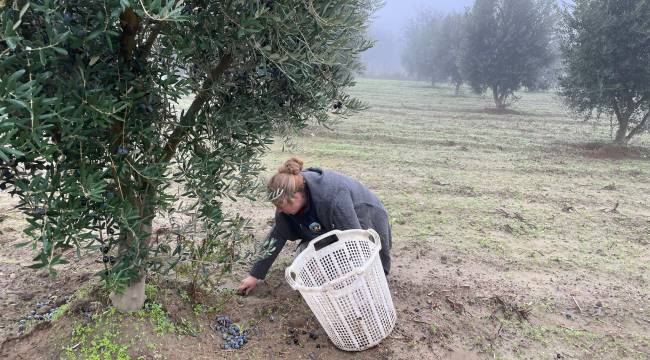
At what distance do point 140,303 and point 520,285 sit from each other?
12.3 ft

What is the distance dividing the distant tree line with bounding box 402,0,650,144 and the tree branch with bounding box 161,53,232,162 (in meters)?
13.1

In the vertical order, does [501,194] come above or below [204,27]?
below

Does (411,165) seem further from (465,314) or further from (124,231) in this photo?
(124,231)

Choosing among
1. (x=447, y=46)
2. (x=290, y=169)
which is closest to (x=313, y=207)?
(x=290, y=169)

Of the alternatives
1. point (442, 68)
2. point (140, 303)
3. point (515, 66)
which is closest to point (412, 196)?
point (140, 303)

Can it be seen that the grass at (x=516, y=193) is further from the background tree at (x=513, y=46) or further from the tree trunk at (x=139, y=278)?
the background tree at (x=513, y=46)

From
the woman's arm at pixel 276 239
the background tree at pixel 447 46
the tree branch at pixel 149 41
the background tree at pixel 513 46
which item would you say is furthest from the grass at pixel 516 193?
the background tree at pixel 447 46

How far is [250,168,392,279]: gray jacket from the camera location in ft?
12.9

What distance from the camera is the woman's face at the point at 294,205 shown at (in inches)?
147

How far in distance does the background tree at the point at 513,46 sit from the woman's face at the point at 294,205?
22.0 meters

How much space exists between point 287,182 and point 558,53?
26.4 m

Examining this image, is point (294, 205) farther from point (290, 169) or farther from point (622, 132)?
point (622, 132)

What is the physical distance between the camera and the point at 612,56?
42.6 feet

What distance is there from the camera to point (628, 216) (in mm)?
7438
